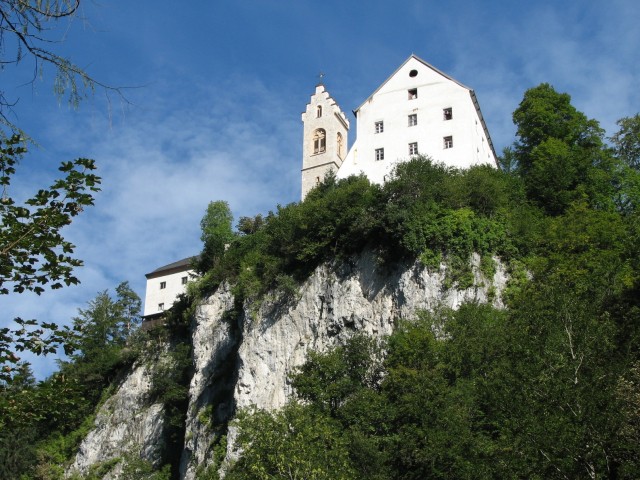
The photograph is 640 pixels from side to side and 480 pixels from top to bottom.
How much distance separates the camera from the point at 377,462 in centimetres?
2448

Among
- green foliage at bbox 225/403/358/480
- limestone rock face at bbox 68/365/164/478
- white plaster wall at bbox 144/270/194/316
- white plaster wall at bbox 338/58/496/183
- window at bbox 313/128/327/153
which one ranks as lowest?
green foliage at bbox 225/403/358/480

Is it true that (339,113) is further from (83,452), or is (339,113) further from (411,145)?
(83,452)

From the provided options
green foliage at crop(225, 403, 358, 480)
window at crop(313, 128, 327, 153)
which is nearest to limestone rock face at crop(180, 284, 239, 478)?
green foliage at crop(225, 403, 358, 480)

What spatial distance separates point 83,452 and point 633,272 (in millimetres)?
34133

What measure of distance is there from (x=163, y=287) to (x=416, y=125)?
91.5 ft

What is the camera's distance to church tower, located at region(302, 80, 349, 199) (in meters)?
52.8

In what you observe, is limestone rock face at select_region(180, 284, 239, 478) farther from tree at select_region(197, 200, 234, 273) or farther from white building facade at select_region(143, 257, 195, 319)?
white building facade at select_region(143, 257, 195, 319)

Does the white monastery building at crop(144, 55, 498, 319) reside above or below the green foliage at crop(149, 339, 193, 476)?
above

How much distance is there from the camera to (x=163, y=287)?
60.2 metres

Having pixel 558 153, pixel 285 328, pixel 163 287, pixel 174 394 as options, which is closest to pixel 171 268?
pixel 163 287

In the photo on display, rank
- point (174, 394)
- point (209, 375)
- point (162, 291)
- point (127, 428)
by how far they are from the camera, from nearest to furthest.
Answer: point (209, 375) < point (174, 394) < point (127, 428) < point (162, 291)

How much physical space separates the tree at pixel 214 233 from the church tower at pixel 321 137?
239 inches

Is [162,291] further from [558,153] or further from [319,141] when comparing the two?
[558,153]

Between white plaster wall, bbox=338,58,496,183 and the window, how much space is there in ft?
34.7
